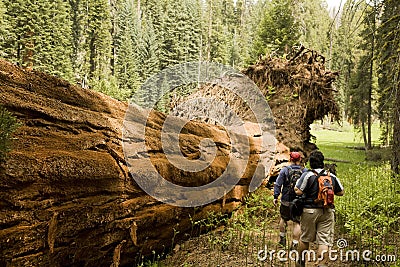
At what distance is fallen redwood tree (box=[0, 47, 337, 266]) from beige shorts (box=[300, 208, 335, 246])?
87.0 inches

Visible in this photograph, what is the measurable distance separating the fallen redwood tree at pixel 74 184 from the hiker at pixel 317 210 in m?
2.15

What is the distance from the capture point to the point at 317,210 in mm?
5129

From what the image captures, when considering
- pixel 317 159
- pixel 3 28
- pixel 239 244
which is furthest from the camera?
pixel 3 28

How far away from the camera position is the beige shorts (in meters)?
5.14

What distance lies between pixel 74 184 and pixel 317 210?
3457mm

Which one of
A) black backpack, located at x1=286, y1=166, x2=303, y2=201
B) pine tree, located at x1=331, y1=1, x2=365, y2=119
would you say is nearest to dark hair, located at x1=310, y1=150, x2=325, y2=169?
black backpack, located at x1=286, y1=166, x2=303, y2=201

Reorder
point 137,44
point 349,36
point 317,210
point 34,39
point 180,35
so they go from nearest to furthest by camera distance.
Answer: point 317,210 < point 349,36 < point 34,39 < point 180,35 < point 137,44

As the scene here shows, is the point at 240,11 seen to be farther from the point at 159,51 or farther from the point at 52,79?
the point at 52,79

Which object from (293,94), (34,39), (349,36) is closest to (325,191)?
(349,36)

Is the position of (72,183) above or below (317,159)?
below

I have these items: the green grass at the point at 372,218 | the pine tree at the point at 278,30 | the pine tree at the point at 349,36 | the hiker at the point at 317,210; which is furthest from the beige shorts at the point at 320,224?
the pine tree at the point at 278,30

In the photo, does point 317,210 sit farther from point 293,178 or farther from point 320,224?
point 293,178

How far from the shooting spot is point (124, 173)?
16.0 ft

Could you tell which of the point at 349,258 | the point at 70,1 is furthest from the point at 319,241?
the point at 70,1
